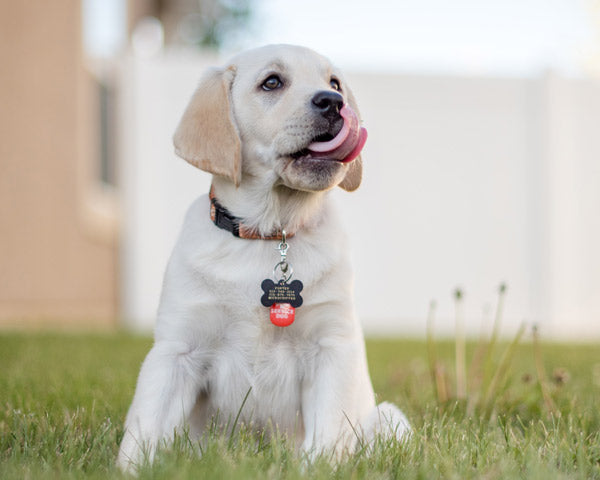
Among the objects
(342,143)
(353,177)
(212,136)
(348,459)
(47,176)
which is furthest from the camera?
(47,176)

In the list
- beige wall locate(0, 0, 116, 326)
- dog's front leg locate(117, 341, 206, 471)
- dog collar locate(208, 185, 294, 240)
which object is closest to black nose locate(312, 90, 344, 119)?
dog collar locate(208, 185, 294, 240)

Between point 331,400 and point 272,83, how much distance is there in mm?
1065

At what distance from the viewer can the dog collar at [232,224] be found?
7.67ft

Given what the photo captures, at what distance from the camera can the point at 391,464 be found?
1898 millimetres

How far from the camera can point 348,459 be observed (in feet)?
6.22

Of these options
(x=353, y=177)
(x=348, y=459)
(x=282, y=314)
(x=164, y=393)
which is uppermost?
(x=353, y=177)

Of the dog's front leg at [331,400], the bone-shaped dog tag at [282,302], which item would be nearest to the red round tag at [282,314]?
the bone-shaped dog tag at [282,302]

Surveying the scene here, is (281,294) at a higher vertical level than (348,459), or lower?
higher

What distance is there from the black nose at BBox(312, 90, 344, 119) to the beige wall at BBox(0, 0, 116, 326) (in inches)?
213

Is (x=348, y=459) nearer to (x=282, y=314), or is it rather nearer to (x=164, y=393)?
(x=282, y=314)

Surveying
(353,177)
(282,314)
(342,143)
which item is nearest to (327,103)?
(342,143)

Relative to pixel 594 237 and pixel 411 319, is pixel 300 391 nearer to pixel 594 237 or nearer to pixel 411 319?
pixel 411 319

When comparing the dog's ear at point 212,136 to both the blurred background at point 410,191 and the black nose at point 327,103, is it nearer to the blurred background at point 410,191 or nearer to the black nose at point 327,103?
the black nose at point 327,103

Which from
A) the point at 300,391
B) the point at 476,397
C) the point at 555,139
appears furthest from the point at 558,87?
the point at 300,391
